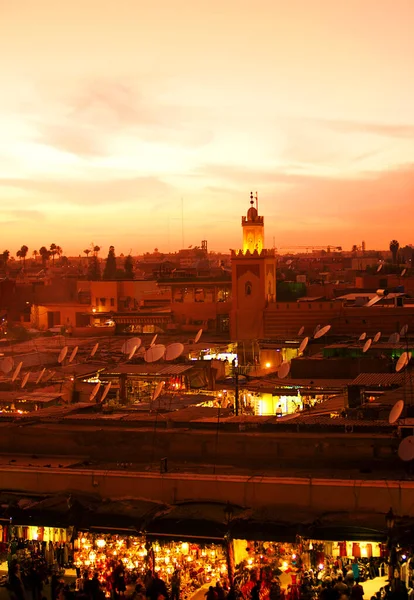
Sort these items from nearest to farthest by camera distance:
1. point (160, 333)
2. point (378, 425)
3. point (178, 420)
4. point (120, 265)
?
point (378, 425) → point (178, 420) → point (160, 333) → point (120, 265)

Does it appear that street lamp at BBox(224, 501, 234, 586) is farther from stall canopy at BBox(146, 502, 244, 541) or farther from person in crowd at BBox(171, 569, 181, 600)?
person in crowd at BBox(171, 569, 181, 600)

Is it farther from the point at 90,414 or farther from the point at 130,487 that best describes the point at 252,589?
the point at 90,414

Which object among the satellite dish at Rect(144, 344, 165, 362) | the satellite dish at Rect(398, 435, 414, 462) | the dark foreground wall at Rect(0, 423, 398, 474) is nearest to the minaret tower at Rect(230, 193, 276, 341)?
the satellite dish at Rect(144, 344, 165, 362)

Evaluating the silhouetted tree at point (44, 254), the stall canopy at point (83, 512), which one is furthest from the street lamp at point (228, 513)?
the silhouetted tree at point (44, 254)

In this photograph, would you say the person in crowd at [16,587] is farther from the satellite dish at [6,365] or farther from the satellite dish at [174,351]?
the satellite dish at [6,365]

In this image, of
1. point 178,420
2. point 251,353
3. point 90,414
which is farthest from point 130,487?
point 251,353

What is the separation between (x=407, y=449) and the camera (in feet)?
32.1

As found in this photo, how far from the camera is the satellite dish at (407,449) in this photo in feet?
32.0

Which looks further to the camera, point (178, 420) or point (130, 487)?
point (178, 420)

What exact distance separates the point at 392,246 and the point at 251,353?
179ft

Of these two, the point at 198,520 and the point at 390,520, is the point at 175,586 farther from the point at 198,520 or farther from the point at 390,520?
the point at 390,520

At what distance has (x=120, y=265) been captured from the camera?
316 ft

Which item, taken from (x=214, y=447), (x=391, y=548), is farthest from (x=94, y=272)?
(x=391, y=548)

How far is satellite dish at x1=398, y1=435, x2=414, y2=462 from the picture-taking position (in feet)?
32.0
